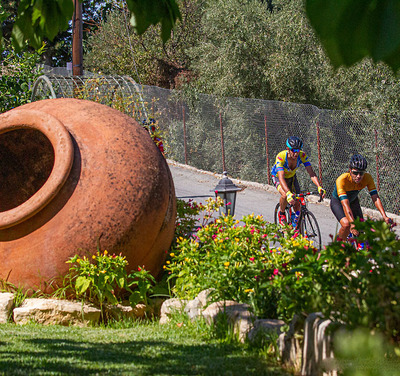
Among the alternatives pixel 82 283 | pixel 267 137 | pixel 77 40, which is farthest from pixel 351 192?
pixel 77 40

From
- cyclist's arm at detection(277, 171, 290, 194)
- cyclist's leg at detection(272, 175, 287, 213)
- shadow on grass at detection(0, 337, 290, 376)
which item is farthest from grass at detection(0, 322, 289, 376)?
cyclist's leg at detection(272, 175, 287, 213)

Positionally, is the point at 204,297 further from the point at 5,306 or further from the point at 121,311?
the point at 5,306

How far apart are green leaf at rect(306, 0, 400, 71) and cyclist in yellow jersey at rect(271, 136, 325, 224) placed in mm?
6478

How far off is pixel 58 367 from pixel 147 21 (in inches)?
88.0

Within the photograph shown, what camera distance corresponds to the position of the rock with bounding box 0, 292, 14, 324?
4.72 m

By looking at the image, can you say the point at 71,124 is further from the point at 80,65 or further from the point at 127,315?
the point at 80,65

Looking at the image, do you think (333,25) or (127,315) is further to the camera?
(127,315)

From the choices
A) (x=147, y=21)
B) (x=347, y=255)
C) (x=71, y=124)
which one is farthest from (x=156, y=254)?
(x=147, y=21)

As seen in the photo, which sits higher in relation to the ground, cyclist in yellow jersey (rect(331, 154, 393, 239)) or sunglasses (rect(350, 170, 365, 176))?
sunglasses (rect(350, 170, 365, 176))

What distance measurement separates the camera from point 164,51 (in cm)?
2612

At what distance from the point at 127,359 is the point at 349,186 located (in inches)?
155

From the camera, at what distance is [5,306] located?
186 inches

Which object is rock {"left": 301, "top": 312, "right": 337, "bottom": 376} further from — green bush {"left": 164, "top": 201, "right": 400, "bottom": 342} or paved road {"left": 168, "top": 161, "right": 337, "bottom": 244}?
paved road {"left": 168, "top": 161, "right": 337, "bottom": 244}

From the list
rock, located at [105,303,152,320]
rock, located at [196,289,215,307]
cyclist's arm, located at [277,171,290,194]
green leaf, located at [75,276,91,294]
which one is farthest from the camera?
cyclist's arm, located at [277,171,290,194]
